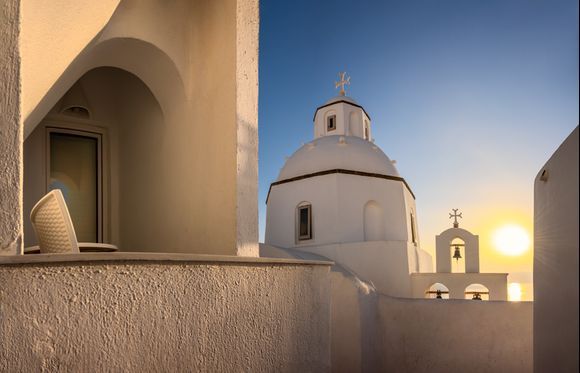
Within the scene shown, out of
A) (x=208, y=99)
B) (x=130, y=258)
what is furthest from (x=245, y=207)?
Answer: (x=130, y=258)

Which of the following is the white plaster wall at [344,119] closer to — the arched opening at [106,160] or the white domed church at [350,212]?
the white domed church at [350,212]

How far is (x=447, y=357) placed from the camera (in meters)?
9.17

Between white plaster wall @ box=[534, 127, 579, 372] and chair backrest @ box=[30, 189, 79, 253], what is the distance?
3215 millimetres

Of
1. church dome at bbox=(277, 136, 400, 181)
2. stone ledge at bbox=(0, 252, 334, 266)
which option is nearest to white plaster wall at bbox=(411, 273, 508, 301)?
church dome at bbox=(277, 136, 400, 181)

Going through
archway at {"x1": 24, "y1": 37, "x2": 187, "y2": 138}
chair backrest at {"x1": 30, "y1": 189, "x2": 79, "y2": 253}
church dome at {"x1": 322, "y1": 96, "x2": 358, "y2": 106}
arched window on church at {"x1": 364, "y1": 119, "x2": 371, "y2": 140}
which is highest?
church dome at {"x1": 322, "y1": 96, "x2": 358, "y2": 106}

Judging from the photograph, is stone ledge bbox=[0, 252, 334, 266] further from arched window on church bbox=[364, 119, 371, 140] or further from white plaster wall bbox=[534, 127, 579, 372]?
arched window on church bbox=[364, 119, 371, 140]

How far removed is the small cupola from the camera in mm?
17234

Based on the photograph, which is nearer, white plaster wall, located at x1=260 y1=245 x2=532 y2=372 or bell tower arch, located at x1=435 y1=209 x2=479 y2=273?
white plaster wall, located at x1=260 y1=245 x2=532 y2=372

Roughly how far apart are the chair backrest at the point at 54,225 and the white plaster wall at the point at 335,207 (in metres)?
10.4

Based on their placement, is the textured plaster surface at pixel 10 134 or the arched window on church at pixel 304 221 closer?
the textured plaster surface at pixel 10 134

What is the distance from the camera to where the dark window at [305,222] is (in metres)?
13.7

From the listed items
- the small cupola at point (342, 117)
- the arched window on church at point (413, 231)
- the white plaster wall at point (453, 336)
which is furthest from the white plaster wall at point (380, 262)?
the small cupola at point (342, 117)

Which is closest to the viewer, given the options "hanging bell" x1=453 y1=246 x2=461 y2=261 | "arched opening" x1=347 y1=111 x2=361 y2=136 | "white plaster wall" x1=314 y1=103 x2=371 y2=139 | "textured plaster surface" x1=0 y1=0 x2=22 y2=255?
"textured plaster surface" x1=0 y1=0 x2=22 y2=255

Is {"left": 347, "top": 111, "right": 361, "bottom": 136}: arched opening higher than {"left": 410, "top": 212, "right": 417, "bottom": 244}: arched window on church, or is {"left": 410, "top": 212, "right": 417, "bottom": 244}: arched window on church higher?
{"left": 347, "top": 111, "right": 361, "bottom": 136}: arched opening
